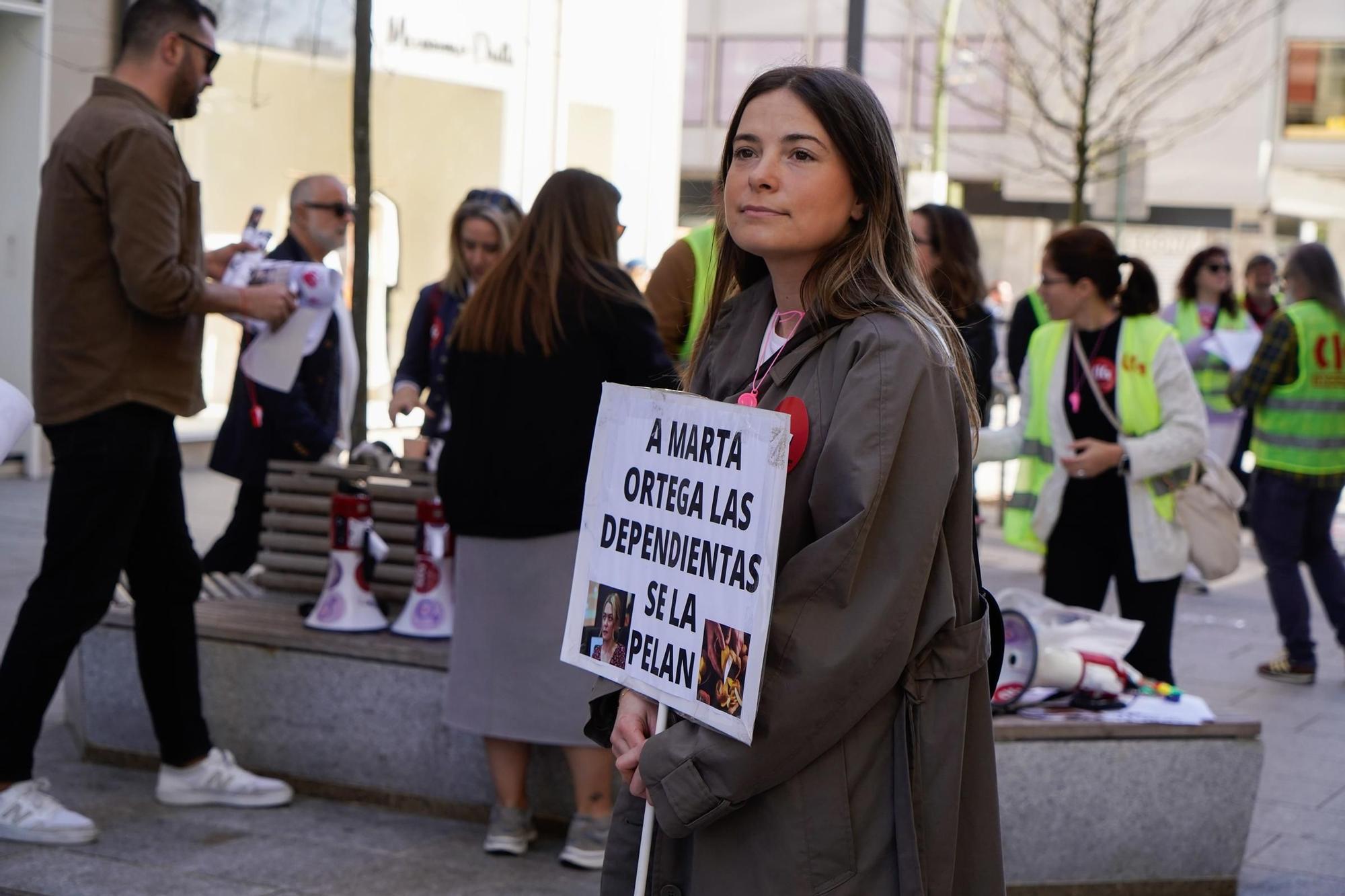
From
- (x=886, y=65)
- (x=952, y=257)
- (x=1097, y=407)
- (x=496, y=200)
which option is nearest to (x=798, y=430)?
(x=1097, y=407)

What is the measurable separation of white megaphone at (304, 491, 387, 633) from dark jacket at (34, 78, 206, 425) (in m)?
0.78

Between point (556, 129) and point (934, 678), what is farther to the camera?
point (556, 129)

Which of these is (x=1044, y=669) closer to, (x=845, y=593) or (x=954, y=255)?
(x=954, y=255)

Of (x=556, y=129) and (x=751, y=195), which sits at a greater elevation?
(x=556, y=129)

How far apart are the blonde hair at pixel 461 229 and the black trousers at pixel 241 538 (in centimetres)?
117

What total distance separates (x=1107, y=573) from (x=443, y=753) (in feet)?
7.61

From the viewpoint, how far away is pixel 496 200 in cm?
661

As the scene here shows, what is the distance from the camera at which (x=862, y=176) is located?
2441mm

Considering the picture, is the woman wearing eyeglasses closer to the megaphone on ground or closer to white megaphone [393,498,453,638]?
the megaphone on ground

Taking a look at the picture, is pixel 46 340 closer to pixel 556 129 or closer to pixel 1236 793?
pixel 1236 793

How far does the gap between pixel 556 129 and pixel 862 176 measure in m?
14.2

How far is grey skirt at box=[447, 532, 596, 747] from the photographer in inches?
179

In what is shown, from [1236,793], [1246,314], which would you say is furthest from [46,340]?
[1246,314]

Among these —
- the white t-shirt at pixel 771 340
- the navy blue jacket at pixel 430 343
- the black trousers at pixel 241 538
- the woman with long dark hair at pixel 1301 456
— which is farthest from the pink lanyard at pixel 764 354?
the woman with long dark hair at pixel 1301 456
